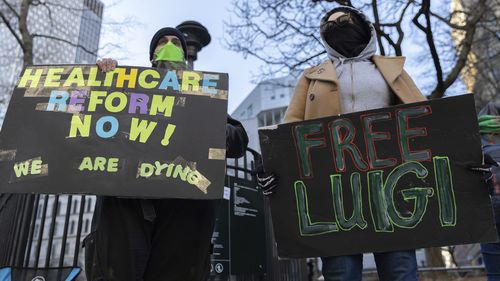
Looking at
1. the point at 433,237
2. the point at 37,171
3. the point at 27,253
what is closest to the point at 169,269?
the point at 37,171

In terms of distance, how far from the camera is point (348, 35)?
300 centimetres

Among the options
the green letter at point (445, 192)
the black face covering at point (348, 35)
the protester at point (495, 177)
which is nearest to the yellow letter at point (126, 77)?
the black face covering at point (348, 35)

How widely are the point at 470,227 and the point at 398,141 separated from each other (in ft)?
2.03

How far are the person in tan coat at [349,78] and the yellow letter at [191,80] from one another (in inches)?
26.7

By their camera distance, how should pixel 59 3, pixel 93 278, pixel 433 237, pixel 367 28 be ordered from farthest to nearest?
pixel 59 3 < pixel 367 28 < pixel 433 237 < pixel 93 278

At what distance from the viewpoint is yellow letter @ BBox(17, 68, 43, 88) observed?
8.90 feet

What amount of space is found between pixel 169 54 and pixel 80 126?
0.78m

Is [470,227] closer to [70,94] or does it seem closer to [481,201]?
[481,201]

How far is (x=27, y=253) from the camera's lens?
4676mm

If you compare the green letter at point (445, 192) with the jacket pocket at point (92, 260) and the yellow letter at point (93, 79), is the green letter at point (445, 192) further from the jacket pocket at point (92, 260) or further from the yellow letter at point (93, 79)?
the yellow letter at point (93, 79)

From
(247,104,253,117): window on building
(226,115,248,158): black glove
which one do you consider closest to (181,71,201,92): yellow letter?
(226,115,248,158): black glove

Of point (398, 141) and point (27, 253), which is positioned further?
point (27, 253)

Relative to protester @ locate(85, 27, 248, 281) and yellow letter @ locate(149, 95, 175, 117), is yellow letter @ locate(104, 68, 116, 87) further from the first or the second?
protester @ locate(85, 27, 248, 281)

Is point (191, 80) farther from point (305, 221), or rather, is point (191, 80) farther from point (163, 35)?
Result: point (305, 221)
